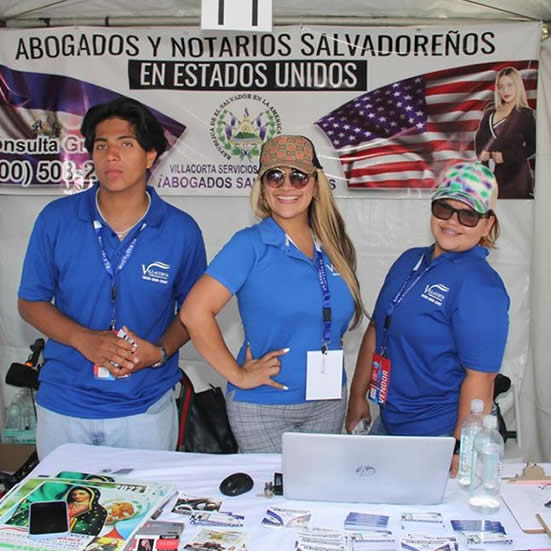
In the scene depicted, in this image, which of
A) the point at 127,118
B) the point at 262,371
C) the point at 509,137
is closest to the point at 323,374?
the point at 262,371

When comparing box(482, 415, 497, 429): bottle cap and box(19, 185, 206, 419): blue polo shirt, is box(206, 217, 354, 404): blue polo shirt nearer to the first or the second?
box(19, 185, 206, 419): blue polo shirt

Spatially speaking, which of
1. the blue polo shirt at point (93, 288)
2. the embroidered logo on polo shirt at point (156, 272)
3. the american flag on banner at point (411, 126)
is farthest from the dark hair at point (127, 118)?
the american flag on banner at point (411, 126)

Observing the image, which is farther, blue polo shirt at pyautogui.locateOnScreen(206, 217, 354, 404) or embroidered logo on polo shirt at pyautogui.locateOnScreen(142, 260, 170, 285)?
embroidered logo on polo shirt at pyautogui.locateOnScreen(142, 260, 170, 285)

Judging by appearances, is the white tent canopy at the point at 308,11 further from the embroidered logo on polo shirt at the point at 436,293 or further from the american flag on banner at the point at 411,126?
the embroidered logo on polo shirt at the point at 436,293

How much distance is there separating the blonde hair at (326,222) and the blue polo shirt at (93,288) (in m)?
0.31

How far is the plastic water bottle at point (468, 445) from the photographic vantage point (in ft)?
5.25

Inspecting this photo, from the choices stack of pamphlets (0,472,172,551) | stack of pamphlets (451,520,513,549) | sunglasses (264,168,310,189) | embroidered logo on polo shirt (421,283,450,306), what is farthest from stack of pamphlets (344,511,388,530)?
sunglasses (264,168,310,189)

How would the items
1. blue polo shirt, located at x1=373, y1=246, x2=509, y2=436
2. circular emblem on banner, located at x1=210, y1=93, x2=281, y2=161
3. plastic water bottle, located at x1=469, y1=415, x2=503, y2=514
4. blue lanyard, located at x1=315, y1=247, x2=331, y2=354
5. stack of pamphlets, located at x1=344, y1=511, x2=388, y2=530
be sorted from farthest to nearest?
circular emblem on banner, located at x1=210, y1=93, x2=281, y2=161, blue lanyard, located at x1=315, y1=247, x2=331, y2=354, blue polo shirt, located at x1=373, y1=246, x2=509, y2=436, plastic water bottle, located at x1=469, y1=415, x2=503, y2=514, stack of pamphlets, located at x1=344, y1=511, x2=388, y2=530

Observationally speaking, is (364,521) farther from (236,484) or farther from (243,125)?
(243,125)

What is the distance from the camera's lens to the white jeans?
78.6 inches

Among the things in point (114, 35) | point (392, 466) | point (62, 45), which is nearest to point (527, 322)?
point (392, 466)

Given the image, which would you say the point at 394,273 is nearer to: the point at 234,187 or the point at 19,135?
the point at 234,187

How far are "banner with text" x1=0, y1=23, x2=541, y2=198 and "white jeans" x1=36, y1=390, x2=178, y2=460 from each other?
63.6 inches

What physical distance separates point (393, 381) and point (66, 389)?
986 mm
